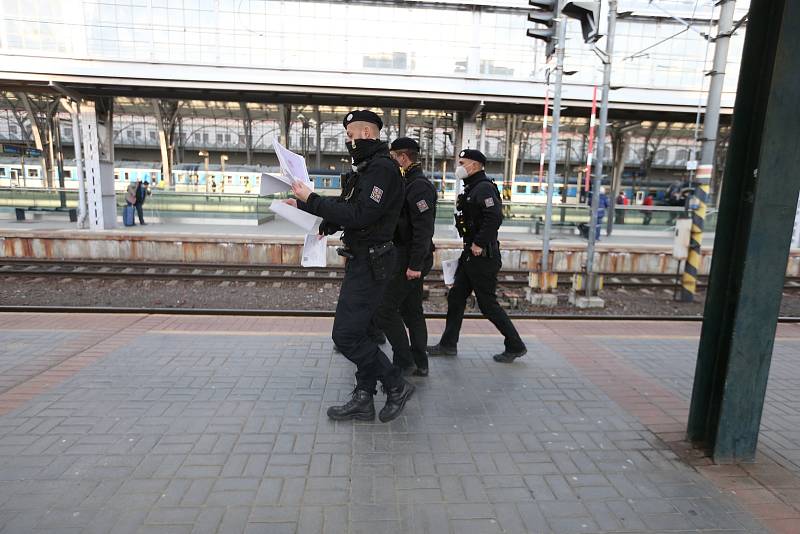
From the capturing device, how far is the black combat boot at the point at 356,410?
12.2 ft

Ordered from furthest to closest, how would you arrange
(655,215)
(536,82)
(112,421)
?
(655,215) → (536,82) → (112,421)

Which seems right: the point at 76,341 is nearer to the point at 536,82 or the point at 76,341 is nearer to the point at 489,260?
the point at 489,260

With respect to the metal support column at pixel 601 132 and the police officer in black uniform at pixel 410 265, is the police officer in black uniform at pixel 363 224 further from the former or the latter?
the metal support column at pixel 601 132

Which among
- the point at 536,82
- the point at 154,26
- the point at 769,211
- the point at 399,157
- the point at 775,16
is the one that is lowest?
the point at 769,211

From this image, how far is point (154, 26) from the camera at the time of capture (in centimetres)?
1481

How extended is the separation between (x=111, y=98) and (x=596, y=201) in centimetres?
1468

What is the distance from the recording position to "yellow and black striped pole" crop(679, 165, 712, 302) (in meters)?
8.68

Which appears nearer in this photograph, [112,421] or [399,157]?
[112,421]

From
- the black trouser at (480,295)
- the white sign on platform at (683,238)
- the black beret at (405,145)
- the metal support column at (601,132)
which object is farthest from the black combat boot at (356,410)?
the white sign on platform at (683,238)

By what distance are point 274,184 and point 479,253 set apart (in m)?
2.11

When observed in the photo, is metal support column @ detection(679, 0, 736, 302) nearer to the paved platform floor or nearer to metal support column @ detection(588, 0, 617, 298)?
metal support column @ detection(588, 0, 617, 298)

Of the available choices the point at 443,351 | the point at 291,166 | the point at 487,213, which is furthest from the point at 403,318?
the point at 291,166

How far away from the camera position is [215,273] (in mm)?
10031

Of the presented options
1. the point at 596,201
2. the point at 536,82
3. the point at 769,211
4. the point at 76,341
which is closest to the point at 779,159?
the point at 769,211
